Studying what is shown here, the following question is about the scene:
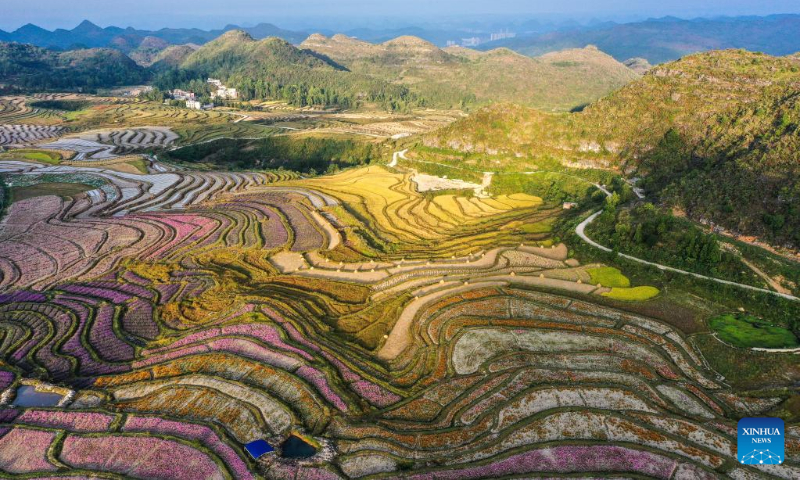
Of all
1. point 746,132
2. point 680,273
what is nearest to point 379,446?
point 680,273

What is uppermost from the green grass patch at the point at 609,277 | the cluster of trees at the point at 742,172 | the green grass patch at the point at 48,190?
the cluster of trees at the point at 742,172

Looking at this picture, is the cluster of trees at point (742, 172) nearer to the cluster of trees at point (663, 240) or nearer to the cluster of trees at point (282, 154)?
the cluster of trees at point (663, 240)

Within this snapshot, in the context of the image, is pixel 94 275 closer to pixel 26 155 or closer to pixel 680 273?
pixel 680 273

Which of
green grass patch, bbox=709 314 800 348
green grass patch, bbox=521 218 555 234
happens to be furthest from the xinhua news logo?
green grass patch, bbox=521 218 555 234

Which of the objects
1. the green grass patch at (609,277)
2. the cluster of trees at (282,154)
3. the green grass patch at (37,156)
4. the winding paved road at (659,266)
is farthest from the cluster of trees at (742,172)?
the green grass patch at (37,156)

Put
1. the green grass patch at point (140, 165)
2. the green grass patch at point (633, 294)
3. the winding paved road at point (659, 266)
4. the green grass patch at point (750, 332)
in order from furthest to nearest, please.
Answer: the green grass patch at point (140, 165) < the green grass patch at point (633, 294) < the winding paved road at point (659, 266) < the green grass patch at point (750, 332)

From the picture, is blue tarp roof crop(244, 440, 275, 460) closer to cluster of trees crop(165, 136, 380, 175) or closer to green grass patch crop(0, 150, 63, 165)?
cluster of trees crop(165, 136, 380, 175)

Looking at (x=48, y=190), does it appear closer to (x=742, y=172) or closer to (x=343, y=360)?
(x=343, y=360)
